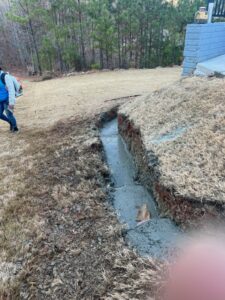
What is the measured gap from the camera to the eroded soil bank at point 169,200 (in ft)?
6.81

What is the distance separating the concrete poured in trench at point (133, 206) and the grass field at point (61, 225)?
0.41ft

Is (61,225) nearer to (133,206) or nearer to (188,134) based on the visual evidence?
(133,206)

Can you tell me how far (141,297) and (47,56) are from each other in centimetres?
1174

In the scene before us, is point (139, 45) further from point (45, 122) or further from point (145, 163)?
point (145, 163)

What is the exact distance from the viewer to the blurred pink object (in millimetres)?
1546

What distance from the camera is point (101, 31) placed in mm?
11000

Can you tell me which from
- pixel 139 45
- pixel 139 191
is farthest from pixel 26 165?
pixel 139 45

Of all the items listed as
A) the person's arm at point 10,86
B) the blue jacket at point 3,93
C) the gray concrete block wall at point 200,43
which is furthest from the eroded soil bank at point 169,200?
the gray concrete block wall at point 200,43

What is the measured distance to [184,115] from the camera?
3.40m

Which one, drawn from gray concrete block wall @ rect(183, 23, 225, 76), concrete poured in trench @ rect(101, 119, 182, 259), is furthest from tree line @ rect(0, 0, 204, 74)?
concrete poured in trench @ rect(101, 119, 182, 259)

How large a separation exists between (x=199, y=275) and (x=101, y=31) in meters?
11.0

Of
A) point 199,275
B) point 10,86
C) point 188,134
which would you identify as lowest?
point 199,275

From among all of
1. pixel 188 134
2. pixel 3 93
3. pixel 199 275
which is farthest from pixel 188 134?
pixel 3 93

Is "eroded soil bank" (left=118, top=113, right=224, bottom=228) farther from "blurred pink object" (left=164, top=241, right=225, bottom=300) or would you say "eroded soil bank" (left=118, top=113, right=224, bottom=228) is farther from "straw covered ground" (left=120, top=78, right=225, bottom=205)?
"blurred pink object" (left=164, top=241, right=225, bottom=300)
